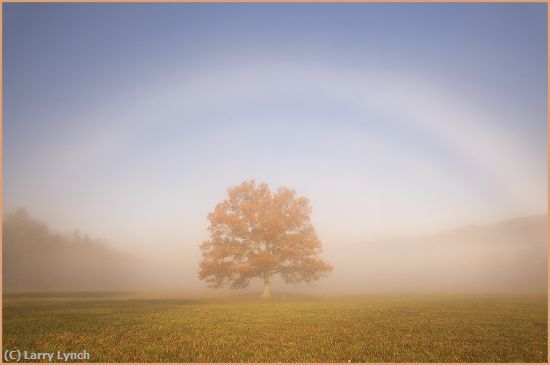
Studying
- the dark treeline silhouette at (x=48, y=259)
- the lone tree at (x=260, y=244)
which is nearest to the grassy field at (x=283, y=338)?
the lone tree at (x=260, y=244)

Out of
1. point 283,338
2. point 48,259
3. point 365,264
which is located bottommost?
point 365,264

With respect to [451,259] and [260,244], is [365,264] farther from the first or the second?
[260,244]

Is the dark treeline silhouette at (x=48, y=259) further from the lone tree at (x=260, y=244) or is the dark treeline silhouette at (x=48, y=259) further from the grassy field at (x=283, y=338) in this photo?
the grassy field at (x=283, y=338)

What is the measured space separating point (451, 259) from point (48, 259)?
156 m

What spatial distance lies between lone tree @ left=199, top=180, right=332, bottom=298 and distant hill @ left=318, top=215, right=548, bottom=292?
5378cm

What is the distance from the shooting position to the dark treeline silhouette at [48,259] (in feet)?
251

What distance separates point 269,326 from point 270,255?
23.2 metres

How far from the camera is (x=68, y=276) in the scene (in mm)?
97062

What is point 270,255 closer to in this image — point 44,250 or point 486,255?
point 44,250

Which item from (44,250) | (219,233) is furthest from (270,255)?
(44,250)

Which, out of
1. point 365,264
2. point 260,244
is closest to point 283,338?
point 260,244

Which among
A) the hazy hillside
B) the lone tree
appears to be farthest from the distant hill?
the lone tree

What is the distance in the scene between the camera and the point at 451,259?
145m

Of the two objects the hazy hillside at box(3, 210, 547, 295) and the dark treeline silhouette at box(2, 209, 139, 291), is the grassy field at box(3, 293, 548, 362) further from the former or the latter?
the dark treeline silhouette at box(2, 209, 139, 291)
